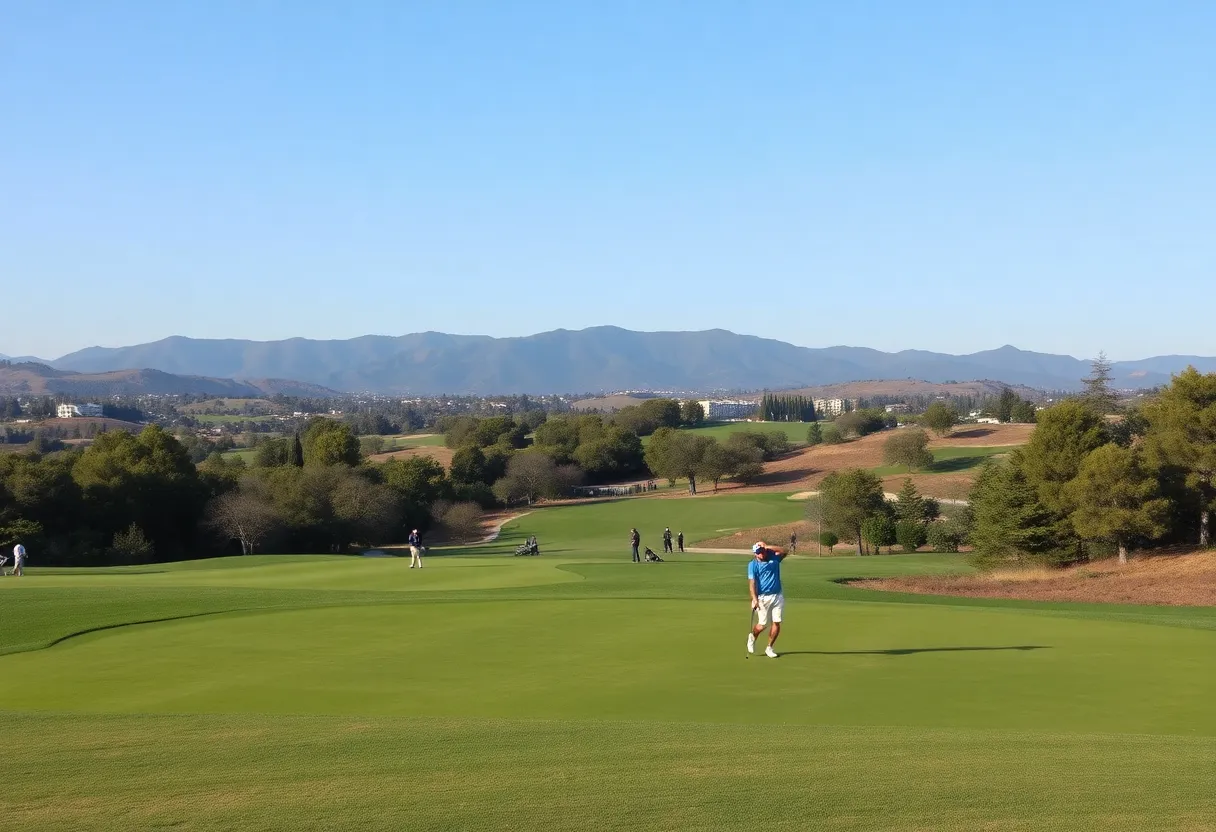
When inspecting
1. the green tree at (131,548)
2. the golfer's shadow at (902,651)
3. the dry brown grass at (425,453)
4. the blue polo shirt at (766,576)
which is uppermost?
the blue polo shirt at (766,576)

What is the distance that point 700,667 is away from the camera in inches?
587

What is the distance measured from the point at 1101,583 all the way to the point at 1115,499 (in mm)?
8522

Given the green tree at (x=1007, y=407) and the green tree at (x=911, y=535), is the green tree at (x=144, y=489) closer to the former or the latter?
the green tree at (x=911, y=535)

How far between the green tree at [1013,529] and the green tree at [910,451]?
192ft

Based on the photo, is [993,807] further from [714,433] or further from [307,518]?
[714,433]

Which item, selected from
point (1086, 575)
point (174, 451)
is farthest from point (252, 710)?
point (174, 451)

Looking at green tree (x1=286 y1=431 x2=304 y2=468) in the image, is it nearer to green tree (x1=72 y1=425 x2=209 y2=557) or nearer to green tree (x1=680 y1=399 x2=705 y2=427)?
green tree (x1=72 y1=425 x2=209 y2=557)

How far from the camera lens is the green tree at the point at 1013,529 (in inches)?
1671

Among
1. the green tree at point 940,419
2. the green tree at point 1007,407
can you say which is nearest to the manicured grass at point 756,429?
the green tree at point 940,419

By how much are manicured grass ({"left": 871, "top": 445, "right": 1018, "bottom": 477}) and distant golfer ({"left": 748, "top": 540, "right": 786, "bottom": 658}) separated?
85.9 metres

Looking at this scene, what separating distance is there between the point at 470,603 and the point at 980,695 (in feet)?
41.1

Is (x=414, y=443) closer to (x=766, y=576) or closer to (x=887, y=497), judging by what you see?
(x=887, y=497)

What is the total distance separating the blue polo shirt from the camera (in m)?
15.6

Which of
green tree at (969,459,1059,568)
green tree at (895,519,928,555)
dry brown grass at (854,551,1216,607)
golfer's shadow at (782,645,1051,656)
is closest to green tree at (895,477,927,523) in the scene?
green tree at (895,519,928,555)
